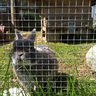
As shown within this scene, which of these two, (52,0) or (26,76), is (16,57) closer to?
(26,76)

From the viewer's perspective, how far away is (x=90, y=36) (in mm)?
5930

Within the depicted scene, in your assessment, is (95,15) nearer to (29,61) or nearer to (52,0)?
(29,61)

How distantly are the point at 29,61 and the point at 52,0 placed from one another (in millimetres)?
3803

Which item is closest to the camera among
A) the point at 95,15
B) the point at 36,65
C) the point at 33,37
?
the point at 95,15

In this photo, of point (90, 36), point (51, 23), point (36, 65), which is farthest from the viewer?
point (90, 36)

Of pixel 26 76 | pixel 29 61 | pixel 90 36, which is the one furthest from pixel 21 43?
pixel 90 36

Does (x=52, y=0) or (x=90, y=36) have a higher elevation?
(x=52, y=0)

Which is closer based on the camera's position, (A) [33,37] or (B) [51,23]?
(A) [33,37]

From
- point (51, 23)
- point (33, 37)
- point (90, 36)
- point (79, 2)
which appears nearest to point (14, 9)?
point (51, 23)

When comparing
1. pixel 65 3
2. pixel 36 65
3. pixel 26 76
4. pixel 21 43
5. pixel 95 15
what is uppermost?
pixel 65 3

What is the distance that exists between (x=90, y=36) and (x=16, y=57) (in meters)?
4.85

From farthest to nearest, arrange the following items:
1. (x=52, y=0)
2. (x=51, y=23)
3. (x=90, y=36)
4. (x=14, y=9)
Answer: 1. (x=14, y=9)
2. (x=90, y=36)
3. (x=51, y=23)
4. (x=52, y=0)

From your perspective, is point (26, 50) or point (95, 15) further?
point (26, 50)

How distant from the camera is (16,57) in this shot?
68.9 inches
